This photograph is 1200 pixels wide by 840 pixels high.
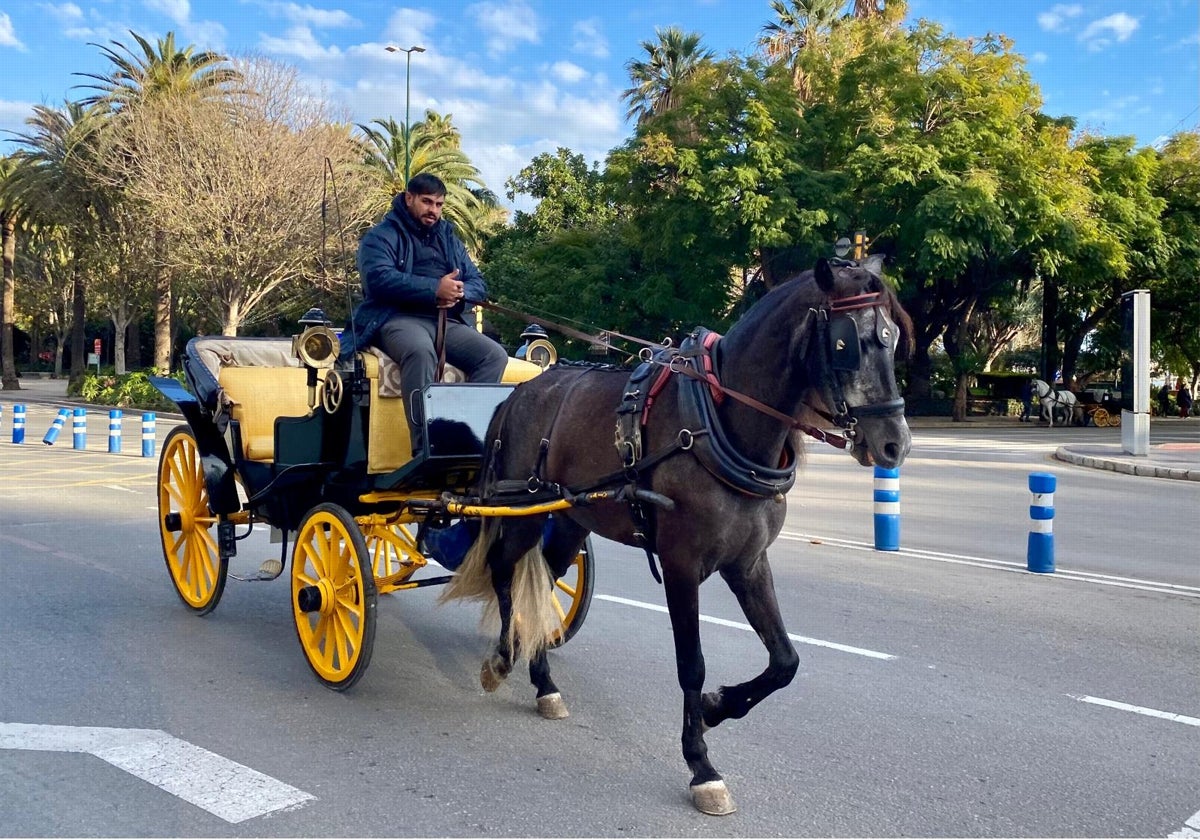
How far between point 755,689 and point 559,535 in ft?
4.93

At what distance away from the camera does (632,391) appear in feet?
14.1

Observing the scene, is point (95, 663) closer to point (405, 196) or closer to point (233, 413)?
point (233, 413)

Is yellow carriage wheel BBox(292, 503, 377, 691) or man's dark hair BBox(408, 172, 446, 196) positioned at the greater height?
man's dark hair BBox(408, 172, 446, 196)

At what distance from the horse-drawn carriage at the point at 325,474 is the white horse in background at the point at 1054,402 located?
29.1m

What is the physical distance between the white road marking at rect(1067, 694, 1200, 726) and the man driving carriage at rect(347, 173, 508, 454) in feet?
11.0

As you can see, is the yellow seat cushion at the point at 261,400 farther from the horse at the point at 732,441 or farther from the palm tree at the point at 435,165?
the palm tree at the point at 435,165

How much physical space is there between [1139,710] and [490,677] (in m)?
3.01

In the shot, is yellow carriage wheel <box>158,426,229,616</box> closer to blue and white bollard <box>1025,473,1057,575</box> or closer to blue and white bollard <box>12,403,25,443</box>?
blue and white bollard <box>1025,473,1057,575</box>

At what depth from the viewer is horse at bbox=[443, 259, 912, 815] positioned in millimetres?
3615

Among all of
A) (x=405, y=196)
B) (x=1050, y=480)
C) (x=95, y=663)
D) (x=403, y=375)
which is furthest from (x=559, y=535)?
(x=1050, y=480)

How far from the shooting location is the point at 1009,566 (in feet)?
28.5

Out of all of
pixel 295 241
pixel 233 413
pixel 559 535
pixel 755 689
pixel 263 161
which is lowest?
pixel 755 689

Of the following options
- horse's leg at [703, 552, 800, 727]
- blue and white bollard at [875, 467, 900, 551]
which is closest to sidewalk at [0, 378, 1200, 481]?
blue and white bollard at [875, 467, 900, 551]

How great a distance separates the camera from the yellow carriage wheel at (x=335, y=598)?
486 centimetres
